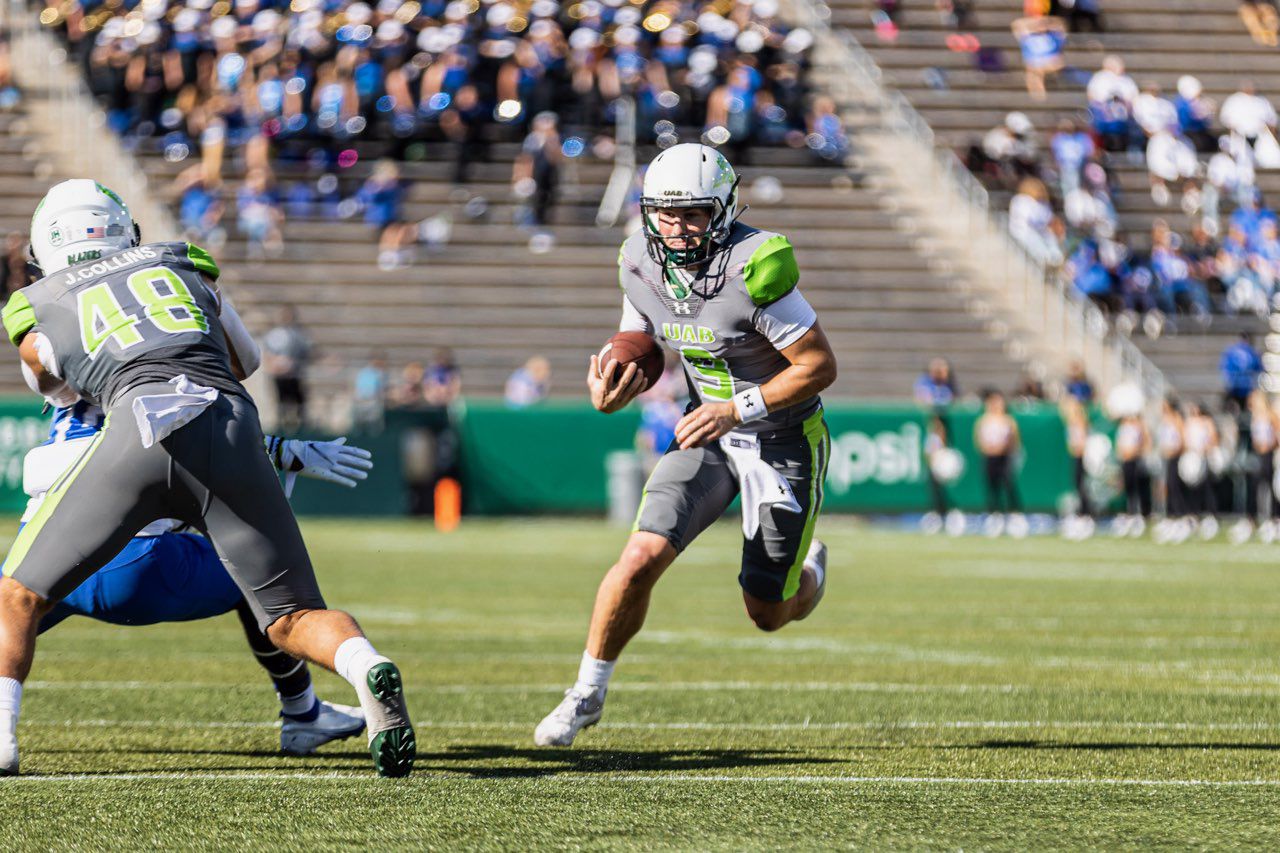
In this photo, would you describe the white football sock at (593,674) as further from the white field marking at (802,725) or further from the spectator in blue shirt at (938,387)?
the spectator in blue shirt at (938,387)

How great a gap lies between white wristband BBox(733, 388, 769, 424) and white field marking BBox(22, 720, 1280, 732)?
1.08 m

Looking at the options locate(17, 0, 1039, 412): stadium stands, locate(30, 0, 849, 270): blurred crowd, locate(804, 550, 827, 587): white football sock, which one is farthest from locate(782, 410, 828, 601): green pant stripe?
locate(30, 0, 849, 270): blurred crowd

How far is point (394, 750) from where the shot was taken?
5078 millimetres

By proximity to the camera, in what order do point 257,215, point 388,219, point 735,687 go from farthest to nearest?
point 388,219
point 257,215
point 735,687

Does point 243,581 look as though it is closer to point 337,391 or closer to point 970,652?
point 970,652

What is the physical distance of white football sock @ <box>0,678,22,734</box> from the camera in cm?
508

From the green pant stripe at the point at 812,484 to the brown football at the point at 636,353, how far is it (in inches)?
20.8

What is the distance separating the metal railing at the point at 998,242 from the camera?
2420 centimetres

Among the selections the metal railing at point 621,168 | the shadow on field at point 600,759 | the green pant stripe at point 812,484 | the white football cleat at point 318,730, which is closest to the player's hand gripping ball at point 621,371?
the green pant stripe at point 812,484

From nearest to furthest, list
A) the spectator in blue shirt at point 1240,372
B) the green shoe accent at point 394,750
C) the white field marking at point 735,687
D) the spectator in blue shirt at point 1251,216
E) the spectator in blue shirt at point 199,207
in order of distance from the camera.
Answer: the green shoe accent at point 394,750 → the white field marking at point 735,687 → the spectator in blue shirt at point 1240,372 → the spectator in blue shirt at point 199,207 → the spectator in blue shirt at point 1251,216

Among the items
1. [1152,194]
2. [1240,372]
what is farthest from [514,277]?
[1240,372]

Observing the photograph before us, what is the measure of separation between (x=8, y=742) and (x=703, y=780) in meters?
1.75

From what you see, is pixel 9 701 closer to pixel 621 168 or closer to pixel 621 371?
pixel 621 371

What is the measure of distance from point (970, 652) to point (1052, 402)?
14.5m
